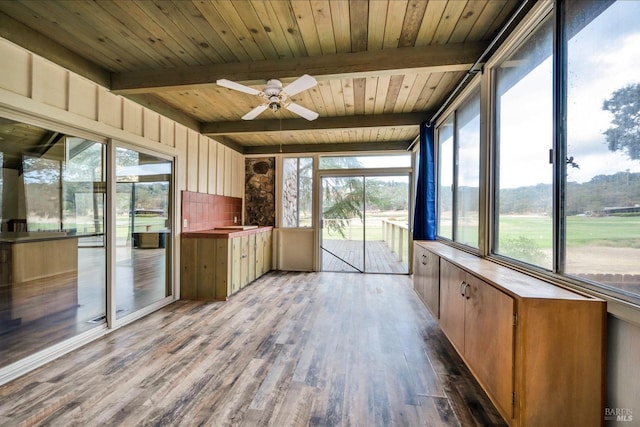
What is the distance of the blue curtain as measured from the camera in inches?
151

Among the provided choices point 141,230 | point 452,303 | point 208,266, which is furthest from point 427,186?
point 141,230

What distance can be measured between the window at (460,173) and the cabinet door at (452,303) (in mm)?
609

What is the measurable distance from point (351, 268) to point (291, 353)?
133 inches

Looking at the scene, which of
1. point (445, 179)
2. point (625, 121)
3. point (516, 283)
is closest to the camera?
point (625, 121)

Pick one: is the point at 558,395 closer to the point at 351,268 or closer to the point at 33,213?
the point at 33,213

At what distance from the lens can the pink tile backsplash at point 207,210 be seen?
4082mm

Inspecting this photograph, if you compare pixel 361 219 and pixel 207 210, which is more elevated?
pixel 207 210

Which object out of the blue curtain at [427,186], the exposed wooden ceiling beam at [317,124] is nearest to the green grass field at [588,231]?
the blue curtain at [427,186]

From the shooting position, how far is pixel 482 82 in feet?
8.07

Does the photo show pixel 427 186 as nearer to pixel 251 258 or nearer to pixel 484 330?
pixel 484 330

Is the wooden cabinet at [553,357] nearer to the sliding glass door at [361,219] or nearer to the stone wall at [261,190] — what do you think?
the sliding glass door at [361,219]

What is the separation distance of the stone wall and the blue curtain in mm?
3190

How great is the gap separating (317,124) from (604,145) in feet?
11.2

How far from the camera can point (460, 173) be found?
3.18 metres
